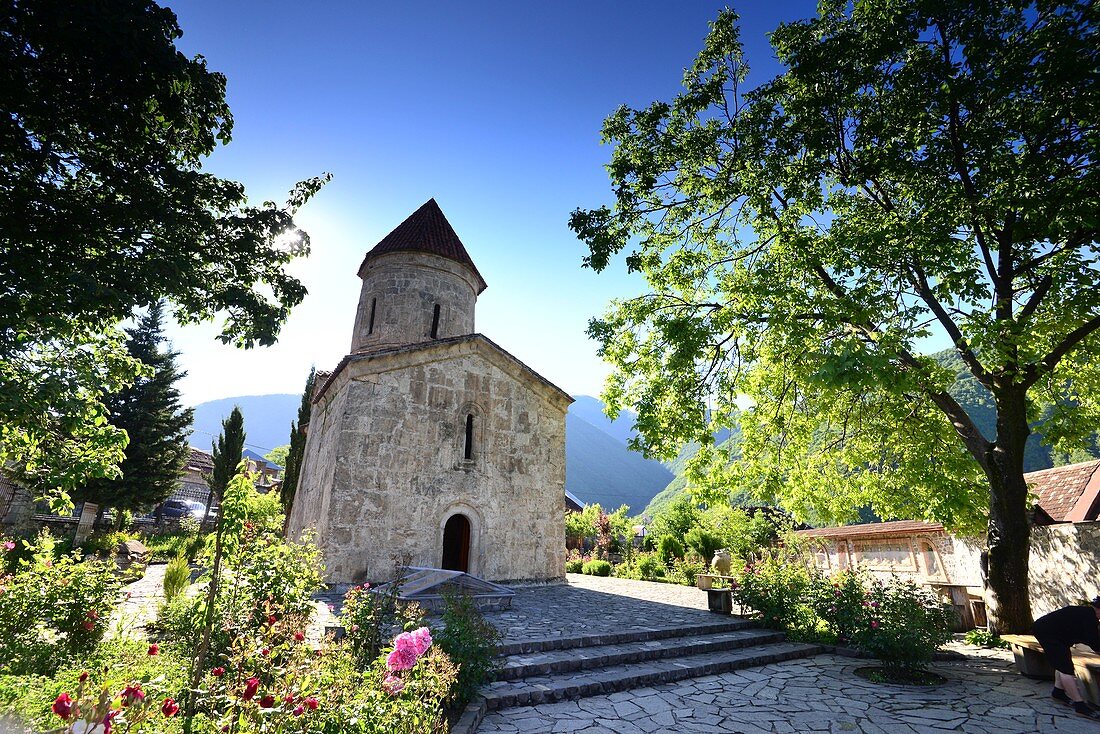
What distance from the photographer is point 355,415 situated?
38.2 feet

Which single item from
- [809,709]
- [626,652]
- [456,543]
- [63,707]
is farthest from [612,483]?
[63,707]

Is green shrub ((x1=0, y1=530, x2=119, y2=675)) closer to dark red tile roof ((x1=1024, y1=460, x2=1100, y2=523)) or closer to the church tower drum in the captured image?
the church tower drum

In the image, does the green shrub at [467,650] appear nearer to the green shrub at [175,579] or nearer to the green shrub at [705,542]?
the green shrub at [175,579]

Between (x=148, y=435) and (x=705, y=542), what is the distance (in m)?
25.5

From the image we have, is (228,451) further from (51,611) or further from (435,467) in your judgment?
(51,611)

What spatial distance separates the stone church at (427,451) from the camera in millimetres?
11273

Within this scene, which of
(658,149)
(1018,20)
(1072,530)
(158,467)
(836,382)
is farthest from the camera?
(158,467)

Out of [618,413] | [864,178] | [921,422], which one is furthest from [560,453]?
[864,178]

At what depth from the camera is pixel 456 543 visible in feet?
42.8

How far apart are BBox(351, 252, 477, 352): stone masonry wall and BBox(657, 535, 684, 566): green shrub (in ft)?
42.4

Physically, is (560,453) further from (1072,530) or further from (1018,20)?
(1018,20)

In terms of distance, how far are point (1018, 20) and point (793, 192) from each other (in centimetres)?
352

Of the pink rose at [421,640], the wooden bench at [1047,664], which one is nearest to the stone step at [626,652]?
the pink rose at [421,640]

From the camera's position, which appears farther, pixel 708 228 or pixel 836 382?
pixel 708 228
